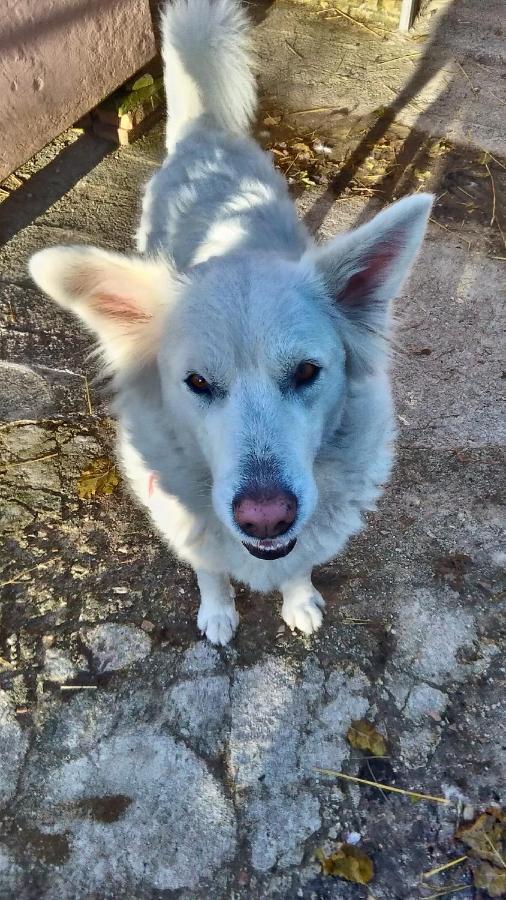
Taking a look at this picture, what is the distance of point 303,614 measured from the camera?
2.67 metres

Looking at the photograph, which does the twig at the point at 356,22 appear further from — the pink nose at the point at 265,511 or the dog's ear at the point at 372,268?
the pink nose at the point at 265,511

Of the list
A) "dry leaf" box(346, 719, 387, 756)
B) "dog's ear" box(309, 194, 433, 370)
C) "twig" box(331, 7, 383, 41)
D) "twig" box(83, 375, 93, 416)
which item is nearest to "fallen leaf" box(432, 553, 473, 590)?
"dry leaf" box(346, 719, 387, 756)

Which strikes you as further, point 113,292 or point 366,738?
point 366,738

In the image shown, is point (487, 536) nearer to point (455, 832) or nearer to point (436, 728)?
point (436, 728)

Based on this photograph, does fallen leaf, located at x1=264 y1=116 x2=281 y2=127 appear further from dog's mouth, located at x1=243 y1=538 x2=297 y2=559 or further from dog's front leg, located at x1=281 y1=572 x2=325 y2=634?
dog's mouth, located at x1=243 y1=538 x2=297 y2=559

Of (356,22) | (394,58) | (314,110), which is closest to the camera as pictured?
(314,110)

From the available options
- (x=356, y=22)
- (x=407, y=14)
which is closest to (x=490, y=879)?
(x=407, y=14)

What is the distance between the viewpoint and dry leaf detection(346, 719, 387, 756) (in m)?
2.39

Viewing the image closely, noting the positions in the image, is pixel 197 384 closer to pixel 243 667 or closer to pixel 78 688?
pixel 243 667

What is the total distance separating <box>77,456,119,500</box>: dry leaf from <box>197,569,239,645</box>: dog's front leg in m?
0.78

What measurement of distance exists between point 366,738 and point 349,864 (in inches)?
16.6

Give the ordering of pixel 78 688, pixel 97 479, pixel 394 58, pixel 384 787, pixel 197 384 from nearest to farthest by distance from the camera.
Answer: pixel 197 384 < pixel 384 787 < pixel 78 688 < pixel 97 479 < pixel 394 58

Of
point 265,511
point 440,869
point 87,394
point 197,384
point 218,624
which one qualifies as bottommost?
point 440,869

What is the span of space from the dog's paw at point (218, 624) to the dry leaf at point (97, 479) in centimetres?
87
